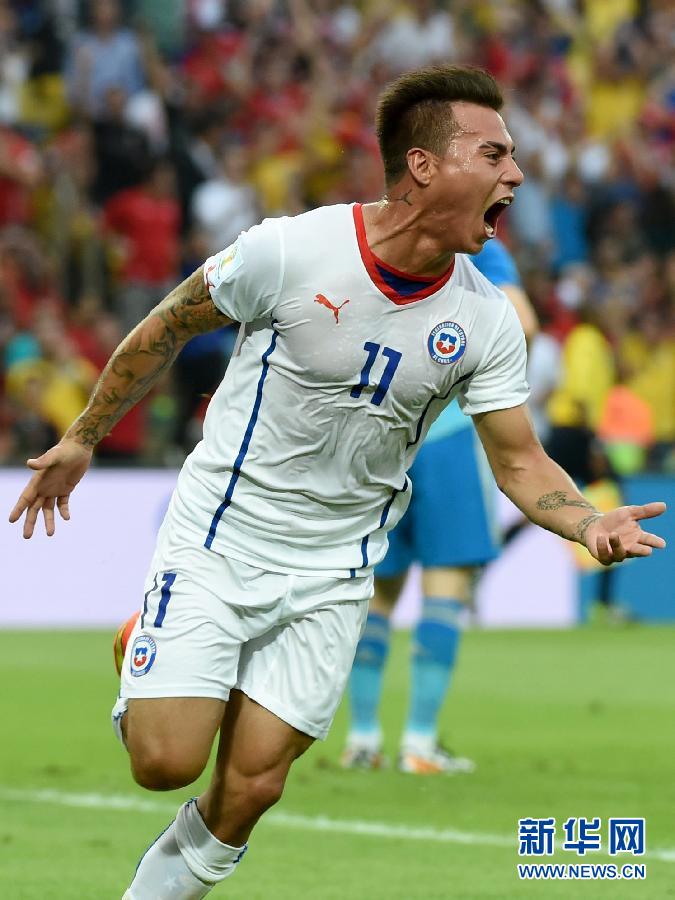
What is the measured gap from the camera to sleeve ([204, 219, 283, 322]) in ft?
15.2

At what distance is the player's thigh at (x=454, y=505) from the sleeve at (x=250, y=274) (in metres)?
3.28

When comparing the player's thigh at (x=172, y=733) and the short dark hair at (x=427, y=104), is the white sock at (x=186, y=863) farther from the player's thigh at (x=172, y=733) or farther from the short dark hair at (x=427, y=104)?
the short dark hair at (x=427, y=104)

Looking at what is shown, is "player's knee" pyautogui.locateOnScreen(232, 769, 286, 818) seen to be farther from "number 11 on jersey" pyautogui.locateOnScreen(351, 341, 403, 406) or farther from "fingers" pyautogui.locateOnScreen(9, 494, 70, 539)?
"number 11 on jersey" pyautogui.locateOnScreen(351, 341, 403, 406)

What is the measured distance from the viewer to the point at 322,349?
15.2ft

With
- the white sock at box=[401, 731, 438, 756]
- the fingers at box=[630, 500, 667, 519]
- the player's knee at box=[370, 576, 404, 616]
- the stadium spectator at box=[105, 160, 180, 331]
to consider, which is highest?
the fingers at box=[630, 500, 667, 519]

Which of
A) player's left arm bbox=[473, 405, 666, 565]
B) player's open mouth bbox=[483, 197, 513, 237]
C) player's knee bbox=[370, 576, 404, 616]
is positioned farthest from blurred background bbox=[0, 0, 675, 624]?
player's open mouth bbox=[483, 197, 513, 237]

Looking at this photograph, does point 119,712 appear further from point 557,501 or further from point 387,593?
point 387,593

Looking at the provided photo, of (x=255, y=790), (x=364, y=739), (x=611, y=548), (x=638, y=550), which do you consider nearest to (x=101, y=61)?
(x=364, y=739)

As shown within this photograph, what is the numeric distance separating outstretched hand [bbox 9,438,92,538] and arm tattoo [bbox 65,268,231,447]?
5 cm

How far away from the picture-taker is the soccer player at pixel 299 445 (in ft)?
15.2

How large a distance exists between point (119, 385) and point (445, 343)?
88 cm

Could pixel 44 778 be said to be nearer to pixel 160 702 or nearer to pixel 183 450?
pixel 160 702

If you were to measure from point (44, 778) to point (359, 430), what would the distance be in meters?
3.49

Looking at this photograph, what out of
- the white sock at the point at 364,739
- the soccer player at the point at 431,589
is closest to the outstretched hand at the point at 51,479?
the soccer player at the point at 431,589
